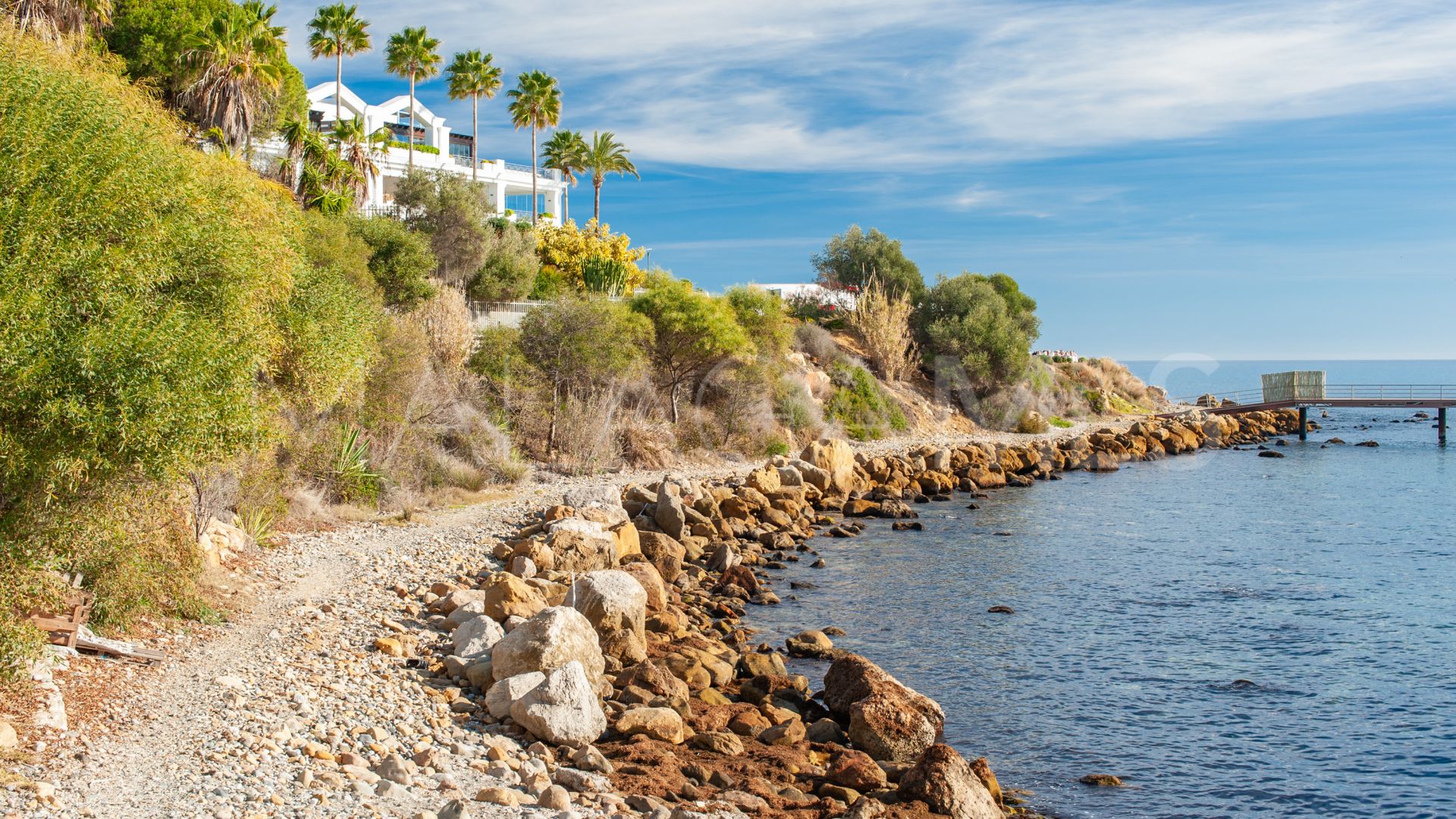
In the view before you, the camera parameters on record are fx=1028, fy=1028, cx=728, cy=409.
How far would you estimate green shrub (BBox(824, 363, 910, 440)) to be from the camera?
136ft

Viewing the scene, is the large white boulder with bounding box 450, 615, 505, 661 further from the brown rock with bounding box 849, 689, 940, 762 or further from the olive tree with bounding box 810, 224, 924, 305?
the olive tree with bounding box 810, 224, 924, 305

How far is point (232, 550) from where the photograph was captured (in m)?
14.3

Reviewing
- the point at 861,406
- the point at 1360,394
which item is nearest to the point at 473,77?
the point at 861,406

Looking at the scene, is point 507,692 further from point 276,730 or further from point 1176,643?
point 1176,643

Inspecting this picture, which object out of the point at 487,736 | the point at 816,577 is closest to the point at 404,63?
the point at 816,577

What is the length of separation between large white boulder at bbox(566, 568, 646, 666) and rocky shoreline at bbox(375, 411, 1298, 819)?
0.02 meters

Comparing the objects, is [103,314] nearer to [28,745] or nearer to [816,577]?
[28,745]

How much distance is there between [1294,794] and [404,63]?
5335 centimetres

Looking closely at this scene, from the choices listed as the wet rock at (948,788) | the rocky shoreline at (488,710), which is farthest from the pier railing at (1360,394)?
the wet rock at (948,788)

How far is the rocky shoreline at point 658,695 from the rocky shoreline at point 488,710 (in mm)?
29

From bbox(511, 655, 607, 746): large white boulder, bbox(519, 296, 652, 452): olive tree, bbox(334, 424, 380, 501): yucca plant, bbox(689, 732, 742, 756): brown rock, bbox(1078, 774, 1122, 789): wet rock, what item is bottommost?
bbox(1078, 774, 1122, 789): wet rock

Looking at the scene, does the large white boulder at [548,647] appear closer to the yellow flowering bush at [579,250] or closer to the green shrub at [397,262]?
the green shrub at [397,262]

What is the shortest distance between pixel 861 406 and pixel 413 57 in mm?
30435

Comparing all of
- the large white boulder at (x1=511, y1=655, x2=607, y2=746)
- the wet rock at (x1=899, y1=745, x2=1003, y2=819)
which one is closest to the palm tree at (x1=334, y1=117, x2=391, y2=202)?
the large white boulder at (x1=511, y1=655, x2=607, y2=746)
